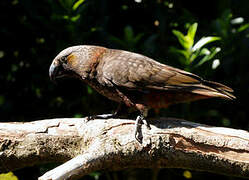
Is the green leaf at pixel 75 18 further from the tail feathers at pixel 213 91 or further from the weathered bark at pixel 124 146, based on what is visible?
the tail feathers at pixel 213 91

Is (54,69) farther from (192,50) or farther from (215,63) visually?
(215,63)

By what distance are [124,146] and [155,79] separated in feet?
2.22

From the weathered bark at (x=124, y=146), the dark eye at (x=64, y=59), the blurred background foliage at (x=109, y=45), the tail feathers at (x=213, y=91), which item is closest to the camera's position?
the weathered bark at (x=124, y=146)

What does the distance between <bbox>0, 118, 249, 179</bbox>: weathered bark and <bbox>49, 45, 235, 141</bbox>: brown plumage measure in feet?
1.07

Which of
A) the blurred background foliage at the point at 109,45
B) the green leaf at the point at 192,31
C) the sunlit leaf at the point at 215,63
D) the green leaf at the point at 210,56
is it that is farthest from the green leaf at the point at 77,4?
the sunlit leaf at the point at 215,63

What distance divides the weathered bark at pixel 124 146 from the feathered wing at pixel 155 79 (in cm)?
35

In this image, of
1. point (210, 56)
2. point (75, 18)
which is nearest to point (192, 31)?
point (210, 56)

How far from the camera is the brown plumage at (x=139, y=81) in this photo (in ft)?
10.3

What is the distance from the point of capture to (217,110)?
13.5 ft

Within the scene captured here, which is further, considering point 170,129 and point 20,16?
point 20,16

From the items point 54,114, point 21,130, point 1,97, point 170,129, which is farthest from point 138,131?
point 1,97

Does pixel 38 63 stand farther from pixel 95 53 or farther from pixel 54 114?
pixel 95 53

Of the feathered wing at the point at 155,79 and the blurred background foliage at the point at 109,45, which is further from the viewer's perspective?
the blurred background foliage at the point at 109,45

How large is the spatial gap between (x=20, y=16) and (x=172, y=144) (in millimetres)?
2265
